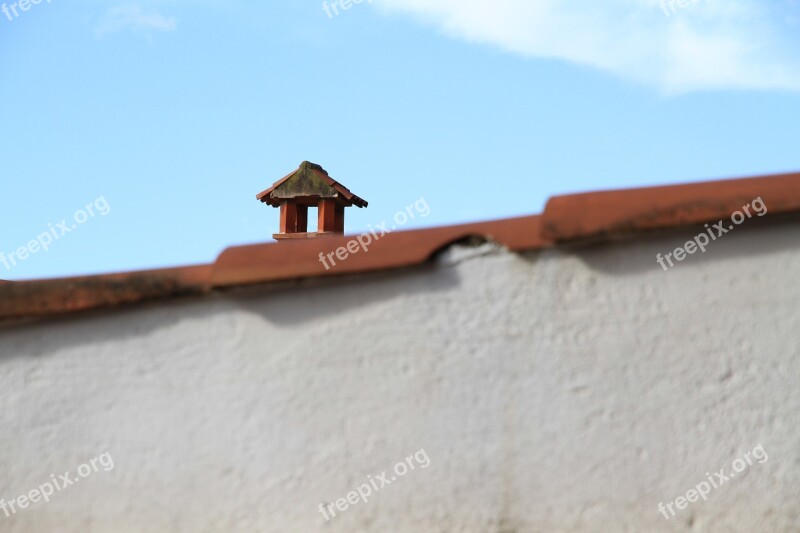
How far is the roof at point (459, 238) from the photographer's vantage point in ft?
11.0

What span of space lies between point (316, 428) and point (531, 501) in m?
0.84

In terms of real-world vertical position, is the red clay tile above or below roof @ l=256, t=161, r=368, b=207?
below

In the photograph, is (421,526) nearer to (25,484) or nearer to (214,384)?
(214,384)

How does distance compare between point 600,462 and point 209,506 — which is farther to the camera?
point 209,506

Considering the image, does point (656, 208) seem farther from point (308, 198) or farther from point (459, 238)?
point (308, 198)

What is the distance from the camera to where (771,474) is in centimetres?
327

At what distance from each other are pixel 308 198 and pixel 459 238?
394 inches

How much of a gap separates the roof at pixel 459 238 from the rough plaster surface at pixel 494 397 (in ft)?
0.23

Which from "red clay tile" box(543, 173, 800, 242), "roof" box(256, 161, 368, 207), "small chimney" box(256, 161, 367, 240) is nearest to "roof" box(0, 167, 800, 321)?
"red clay tile" box(543, 173, 800, 242)

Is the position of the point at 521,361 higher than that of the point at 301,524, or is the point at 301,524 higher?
the point at 521,361

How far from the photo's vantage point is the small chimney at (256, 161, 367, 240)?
13133mm

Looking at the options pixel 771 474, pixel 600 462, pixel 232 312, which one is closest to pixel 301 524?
pixel 232 312

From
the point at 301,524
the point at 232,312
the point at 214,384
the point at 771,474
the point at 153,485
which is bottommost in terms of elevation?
the point at 771,474

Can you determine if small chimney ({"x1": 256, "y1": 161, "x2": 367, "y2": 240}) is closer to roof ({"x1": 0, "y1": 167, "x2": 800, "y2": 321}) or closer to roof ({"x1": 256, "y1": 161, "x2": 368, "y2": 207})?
roof ({"x1": 256, "y1": 161, "x2": 368, "y2": 207})
